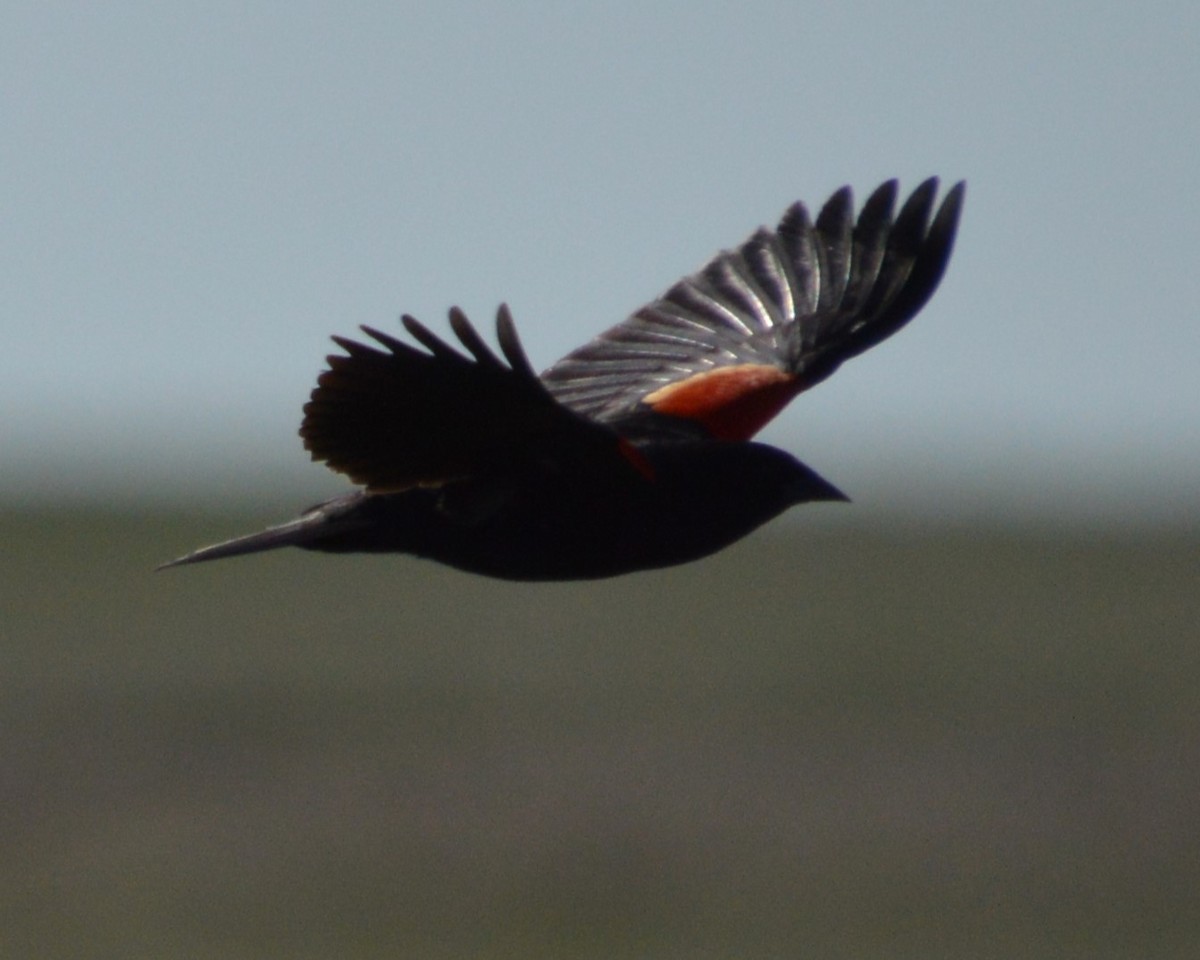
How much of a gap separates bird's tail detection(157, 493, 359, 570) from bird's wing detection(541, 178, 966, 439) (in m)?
0.86

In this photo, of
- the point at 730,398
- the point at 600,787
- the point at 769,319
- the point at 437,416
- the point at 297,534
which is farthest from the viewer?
the point at 600,787

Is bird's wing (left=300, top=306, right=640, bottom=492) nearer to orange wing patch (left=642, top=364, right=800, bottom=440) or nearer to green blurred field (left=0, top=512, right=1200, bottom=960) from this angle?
orange wing patch (left=642, top=364, right=800, bottom=440)

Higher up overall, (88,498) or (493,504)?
(88,498)

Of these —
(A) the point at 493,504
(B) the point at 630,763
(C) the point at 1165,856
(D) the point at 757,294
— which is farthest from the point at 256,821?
(A) the point at 493,504

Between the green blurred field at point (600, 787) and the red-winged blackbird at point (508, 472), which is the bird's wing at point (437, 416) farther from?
the green blurred field at point (600, 787)

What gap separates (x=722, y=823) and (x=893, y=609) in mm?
7549

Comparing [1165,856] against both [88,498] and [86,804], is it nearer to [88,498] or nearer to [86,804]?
[86,804]

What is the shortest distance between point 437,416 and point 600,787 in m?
22.5

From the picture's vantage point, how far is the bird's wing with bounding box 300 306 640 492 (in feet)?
15.5

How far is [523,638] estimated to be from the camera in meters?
34.1

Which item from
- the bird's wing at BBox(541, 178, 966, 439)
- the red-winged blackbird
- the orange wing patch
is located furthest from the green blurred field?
the red-winged blackbird

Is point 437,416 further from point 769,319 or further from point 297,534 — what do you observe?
point 769,319

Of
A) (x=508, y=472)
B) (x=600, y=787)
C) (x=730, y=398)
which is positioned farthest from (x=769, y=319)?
(x=600, y=787)

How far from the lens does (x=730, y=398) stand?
605cm
